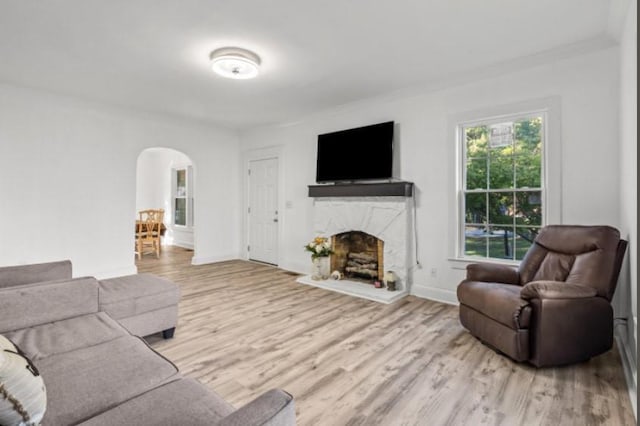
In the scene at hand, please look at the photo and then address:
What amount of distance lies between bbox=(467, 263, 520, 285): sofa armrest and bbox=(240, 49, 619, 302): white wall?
84 cm

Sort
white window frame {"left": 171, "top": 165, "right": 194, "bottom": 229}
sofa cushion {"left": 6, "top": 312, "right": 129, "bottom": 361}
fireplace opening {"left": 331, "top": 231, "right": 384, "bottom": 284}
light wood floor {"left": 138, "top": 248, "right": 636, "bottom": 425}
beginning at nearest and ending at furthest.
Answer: sofa cushion {"left": 6, "top": 312, "right": 129, "bottom": 361} < light wood floor {"left": 138, "top": 248, "right": 636, "bottom": 425} < fireplace opening {"left": 331, "top": 231, "right": 384, "bottom": 284} < white window frame {"left": 171, "top": 165, "right": 194, "bottom": 229}

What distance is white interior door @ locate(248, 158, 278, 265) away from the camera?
609 centimetres

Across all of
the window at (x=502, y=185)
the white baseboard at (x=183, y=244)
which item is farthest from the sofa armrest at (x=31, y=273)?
the white baseboard at (x=183, y=244)

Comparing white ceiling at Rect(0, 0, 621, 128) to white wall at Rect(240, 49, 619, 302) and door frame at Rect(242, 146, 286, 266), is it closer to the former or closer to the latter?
white wall at Rect(240, 49, 619, 302)

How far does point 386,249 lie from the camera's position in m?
4.37

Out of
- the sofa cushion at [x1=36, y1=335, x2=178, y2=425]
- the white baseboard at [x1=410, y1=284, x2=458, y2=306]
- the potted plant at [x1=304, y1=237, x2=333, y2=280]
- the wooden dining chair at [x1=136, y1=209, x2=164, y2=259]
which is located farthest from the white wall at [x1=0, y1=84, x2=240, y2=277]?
the white baseboard at [x1=410, y1=284, x2=458, y2=306]

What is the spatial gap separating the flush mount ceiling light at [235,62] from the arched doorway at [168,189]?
5.46m

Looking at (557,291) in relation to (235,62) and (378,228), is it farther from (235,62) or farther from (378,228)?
(235,62)

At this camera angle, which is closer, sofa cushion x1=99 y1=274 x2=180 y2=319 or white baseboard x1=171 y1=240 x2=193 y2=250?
sofa cushion x1=99 y1=274 x2=180 y2=319

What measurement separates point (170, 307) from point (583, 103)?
415cm

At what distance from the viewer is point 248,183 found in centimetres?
658

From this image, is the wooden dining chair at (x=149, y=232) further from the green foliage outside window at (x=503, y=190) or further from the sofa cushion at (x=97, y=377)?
the green foliage outside window at (x=503, y=190)

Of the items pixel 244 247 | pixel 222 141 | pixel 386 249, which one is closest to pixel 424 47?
pixel 386 249

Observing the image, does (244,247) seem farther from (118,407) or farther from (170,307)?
(118,407)
